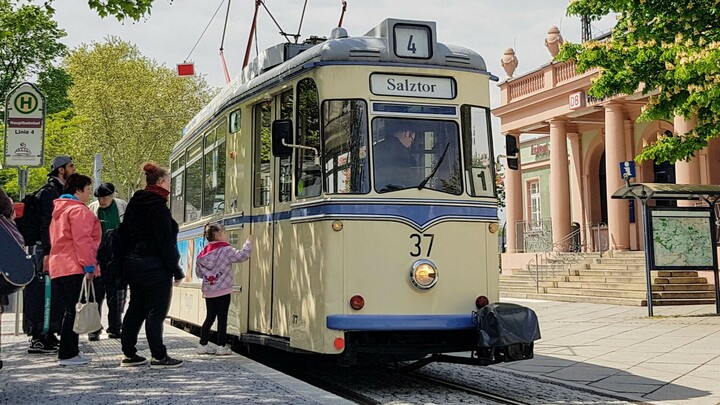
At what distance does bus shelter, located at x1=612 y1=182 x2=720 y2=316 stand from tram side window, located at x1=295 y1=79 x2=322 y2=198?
10.5m

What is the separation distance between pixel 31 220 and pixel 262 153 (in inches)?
97.5

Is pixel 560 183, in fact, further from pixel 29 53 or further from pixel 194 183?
pixel 29 53

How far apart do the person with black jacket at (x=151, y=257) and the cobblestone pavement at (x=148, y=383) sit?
414 millimetres

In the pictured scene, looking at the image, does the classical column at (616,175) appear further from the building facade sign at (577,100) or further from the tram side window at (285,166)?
the tram side window at (285,166)

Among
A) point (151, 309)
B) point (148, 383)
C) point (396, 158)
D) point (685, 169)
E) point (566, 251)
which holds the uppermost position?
point (685, 169)

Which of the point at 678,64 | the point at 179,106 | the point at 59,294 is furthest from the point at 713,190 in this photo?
the point at 179,106

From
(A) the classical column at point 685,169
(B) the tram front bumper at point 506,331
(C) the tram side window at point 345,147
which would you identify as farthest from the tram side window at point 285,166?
(A) the classical column at point 685,169

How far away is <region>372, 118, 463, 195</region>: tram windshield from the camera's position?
7.54 m

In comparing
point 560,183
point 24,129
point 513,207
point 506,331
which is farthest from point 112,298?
point 513,207

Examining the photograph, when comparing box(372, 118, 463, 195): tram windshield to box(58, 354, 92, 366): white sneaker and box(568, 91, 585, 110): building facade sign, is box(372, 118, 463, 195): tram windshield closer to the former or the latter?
box(58, 354, 92, 366): white sneaker

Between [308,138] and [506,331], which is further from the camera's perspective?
[308,138]

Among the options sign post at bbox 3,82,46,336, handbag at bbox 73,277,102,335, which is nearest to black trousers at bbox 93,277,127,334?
sign post at bbox 3,82,46,336

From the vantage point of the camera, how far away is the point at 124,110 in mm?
41250

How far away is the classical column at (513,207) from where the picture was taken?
1220 inches
